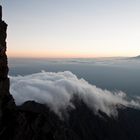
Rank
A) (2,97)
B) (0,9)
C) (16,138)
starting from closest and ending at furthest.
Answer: (0,9), (2,97), (16,138)

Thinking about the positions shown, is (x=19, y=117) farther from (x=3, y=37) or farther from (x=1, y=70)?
(x=3, y=37)

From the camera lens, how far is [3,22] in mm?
67625

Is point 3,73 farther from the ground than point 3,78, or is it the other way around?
point 3,73

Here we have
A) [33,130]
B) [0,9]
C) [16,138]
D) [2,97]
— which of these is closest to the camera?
[0,9]

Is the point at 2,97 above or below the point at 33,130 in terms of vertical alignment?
above

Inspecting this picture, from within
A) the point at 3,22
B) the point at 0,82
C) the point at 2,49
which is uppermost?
the point at 3,22

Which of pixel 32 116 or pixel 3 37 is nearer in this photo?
pixel 3 37

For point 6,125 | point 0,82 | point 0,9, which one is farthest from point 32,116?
point 0,9

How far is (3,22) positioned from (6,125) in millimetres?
24985

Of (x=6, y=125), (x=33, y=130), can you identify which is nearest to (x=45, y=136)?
(x=33, y=130)

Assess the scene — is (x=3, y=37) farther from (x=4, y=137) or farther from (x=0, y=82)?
(x=4, y=137)

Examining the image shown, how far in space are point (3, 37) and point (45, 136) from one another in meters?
52.5

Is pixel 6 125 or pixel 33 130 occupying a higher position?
pixel 6 125

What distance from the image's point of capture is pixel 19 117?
83.7 m
